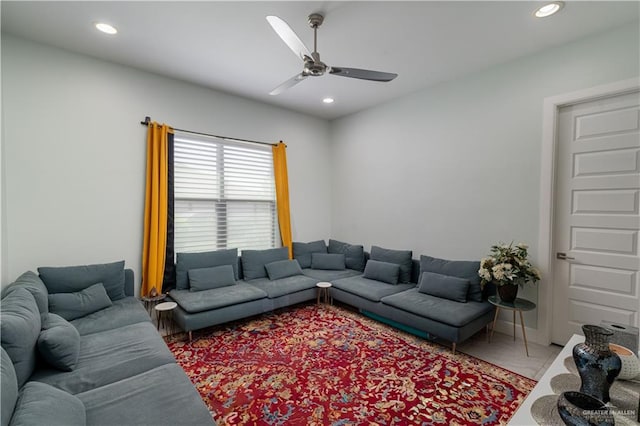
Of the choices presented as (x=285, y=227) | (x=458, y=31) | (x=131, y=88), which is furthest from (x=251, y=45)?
(x=285, y=227)

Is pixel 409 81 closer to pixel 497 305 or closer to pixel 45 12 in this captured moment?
pixel 497 305

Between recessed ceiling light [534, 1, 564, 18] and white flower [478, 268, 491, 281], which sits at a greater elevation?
recessed ceiling light [534, 1, 564, 18]

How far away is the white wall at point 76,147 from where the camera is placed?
8.75 ft

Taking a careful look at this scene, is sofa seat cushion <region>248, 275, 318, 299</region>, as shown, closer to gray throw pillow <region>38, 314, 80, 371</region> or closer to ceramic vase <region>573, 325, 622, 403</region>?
gray throw pillow <region>38, 314, 80, 371</region>

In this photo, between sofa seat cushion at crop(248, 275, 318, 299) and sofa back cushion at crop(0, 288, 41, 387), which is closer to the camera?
sofa back cushion at crop(0, 288, 41, 387)

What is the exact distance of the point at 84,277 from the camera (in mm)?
2730

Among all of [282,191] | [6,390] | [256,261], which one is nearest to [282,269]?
[256,261]

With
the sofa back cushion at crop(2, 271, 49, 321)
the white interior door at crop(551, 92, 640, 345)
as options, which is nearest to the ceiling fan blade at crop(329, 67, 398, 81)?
the white interior door at crop(551, 92, 640, 345)

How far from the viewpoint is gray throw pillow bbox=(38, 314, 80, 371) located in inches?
67.1

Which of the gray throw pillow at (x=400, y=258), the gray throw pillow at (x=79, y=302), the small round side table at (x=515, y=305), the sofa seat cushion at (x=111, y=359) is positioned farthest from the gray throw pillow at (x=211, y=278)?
the small round side table at (x=515, y=305)

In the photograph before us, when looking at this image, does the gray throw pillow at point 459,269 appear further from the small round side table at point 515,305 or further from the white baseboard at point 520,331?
the white baseboard at point 520,331

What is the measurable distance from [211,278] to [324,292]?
1598mm

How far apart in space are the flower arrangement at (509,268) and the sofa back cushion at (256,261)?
271cm

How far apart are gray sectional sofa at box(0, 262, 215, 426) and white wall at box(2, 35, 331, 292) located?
478 mm
